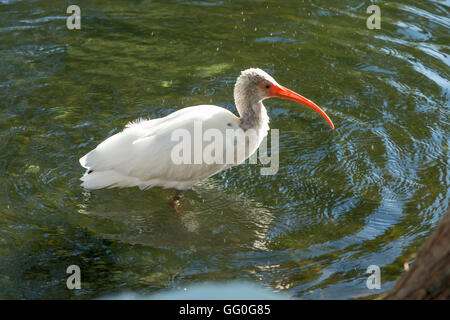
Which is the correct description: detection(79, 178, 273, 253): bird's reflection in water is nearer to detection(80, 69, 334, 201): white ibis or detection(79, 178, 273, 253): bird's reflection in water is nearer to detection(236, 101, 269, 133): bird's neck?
detection(80, 69, 334, 201): white ibis

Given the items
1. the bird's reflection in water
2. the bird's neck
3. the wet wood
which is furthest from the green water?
the wet wood

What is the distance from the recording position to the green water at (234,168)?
466cm

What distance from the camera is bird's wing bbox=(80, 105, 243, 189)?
516 cm

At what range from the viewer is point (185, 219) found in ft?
17.3

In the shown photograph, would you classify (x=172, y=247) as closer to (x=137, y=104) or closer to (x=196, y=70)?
(x=137, y=104)

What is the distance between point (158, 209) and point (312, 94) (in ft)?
8.70

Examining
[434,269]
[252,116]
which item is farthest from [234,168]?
[434,269]

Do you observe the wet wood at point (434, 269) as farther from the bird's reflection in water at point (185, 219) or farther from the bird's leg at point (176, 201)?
the bird's leg at point (176, 201)

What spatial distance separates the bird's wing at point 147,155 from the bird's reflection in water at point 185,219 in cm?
26

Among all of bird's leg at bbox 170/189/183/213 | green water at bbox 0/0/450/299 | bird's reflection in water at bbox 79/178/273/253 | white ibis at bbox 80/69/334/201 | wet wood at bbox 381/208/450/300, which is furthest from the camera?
bird's leg at bbox 170/189/183/213

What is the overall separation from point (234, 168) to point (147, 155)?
1122 millimetres

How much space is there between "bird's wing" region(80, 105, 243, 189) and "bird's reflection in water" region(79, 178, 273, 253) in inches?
10.3

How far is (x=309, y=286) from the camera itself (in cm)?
438

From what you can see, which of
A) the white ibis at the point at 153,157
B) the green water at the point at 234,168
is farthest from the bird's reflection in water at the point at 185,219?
the white ibis at the point at 153,157
